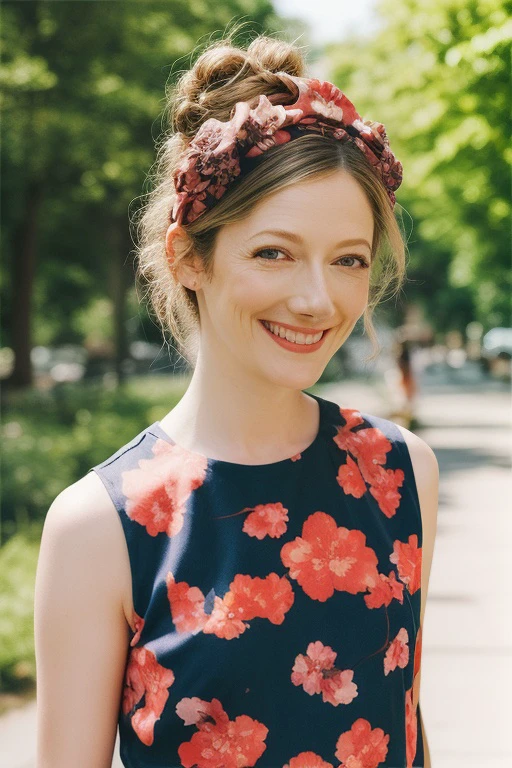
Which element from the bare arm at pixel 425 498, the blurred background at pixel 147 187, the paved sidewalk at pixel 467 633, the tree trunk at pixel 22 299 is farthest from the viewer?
the tree trunk at pixel 22 299

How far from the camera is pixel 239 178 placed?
1.64m

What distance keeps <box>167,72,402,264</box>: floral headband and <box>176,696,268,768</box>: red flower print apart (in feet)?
2.79

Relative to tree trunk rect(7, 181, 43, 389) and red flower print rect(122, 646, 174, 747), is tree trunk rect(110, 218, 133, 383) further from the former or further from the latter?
red flower print rect(122, 646, 174, 747)

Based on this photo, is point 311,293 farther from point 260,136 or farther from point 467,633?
point 467,633

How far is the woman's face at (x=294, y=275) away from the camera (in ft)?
5.29

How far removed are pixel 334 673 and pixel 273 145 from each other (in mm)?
918

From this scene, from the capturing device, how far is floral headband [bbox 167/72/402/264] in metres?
1.63

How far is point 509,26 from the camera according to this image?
16.9ft

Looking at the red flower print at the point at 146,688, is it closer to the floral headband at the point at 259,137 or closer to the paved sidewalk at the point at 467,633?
the floral headband at the point at 259,137

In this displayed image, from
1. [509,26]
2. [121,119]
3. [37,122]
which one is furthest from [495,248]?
[509,26]

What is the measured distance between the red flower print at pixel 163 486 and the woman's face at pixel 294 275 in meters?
0.22

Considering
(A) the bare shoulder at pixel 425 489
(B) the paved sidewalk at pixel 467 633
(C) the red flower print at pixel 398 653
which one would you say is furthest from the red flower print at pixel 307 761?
(B) the paved sidewalk at pixel 467 633

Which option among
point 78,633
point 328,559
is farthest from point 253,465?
A: point 78,633

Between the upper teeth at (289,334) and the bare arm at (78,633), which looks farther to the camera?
the upper teeth at (289,334)
